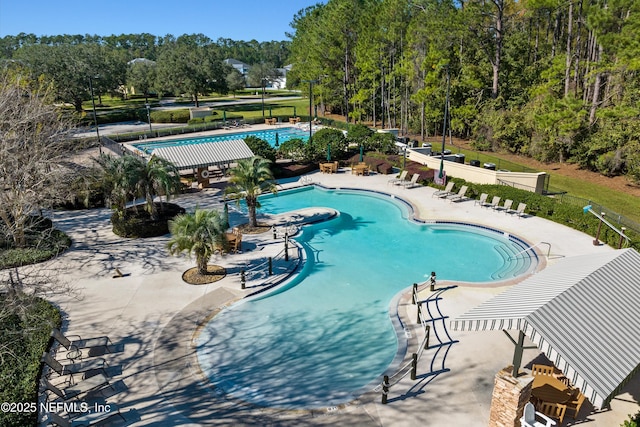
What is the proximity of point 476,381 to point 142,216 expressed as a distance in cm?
1842

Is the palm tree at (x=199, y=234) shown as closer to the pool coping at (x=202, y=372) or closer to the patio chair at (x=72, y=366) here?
the pool coping at (x=202, y=372)

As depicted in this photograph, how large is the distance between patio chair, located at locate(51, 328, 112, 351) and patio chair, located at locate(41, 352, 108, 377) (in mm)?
709

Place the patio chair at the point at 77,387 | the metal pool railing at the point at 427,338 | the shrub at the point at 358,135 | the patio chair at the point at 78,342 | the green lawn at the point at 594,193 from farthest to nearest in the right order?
1. the shrub at the point at 358,135
2. the green lawn at the point at 594,193
3. the patio chair at the point at 78,342
4. the metal pool railing at the point at 427,338
5. the patio chair at the point at 77,387

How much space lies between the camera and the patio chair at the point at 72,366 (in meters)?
11.7

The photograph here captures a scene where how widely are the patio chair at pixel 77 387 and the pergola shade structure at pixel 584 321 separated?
9521mm

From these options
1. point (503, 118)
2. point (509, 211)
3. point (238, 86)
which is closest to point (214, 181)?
point (509, 211)

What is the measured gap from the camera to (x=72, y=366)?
478 inches

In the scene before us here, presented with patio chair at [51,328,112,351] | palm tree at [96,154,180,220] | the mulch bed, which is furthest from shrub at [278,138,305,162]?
patio chair at [51,328,112,351]

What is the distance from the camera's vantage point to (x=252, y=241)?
70.9ft

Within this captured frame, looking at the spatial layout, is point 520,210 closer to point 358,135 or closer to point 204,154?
point 358,135

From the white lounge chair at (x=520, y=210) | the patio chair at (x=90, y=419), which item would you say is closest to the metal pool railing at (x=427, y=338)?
the patio chair at (x=90, y=419)

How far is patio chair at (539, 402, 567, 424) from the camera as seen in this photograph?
10.1m

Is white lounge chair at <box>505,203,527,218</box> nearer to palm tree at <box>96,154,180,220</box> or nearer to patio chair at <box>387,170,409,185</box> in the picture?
patio chair at <box>387,170,409,185</box>

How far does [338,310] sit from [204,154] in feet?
58.6
